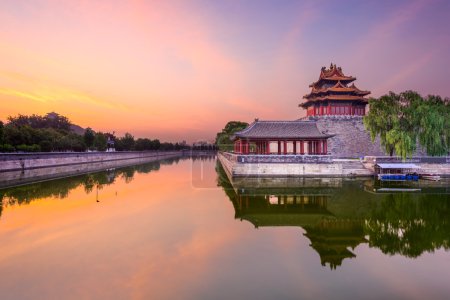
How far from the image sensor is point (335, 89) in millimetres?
44688

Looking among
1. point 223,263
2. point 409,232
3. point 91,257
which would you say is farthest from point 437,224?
point 91,257

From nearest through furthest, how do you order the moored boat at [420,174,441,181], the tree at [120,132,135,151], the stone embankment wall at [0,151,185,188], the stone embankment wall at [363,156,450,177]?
the moored boat at [420,174,441,181] < the stone embankment wall at [0,151,185,188] < the stone embankment wall at [363,156,450,177] < the tree at [120,132,135,151]

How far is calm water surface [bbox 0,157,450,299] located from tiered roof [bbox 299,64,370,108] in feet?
93.3

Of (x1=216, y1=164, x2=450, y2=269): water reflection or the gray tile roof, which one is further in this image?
the gray tile roof

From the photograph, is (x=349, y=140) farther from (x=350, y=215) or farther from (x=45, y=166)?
(x=45, y=166)

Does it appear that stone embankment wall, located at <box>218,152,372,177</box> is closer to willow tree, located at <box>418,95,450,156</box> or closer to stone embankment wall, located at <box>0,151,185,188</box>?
willow tree, located at <box>418,95,450,156</box>

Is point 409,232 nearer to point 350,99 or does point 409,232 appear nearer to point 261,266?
point 261,266

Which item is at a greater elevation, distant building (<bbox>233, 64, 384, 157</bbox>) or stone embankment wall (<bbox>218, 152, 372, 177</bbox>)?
distant building (<bbox>233, 64, 384, 157</bbox>)

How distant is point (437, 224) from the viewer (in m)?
12.9

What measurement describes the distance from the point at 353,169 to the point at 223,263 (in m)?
27.3

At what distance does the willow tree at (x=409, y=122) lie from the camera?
31.0 meters

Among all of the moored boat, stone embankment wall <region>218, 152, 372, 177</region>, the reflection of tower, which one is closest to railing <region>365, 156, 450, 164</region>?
stone embankment wall <region>218, 152, 372, 177</region>

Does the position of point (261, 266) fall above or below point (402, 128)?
below

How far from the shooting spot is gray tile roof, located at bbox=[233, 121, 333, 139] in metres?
32.4
